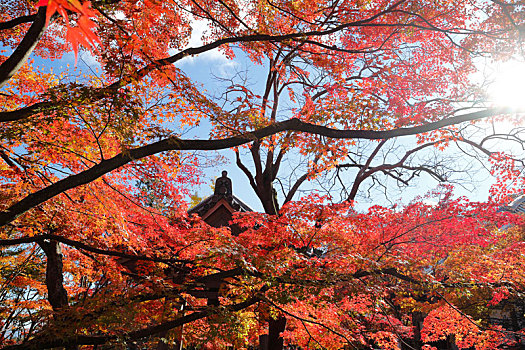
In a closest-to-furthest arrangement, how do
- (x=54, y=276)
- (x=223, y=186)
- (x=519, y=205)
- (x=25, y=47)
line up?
(x=25, y=47)
(x=54, y=276)
(x=223, y=186)
(x=519, y=205)

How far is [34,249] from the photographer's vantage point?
1101 centimetres

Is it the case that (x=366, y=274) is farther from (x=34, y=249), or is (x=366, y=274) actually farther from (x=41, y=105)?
(x=34, y=249)

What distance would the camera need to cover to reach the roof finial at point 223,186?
1174 cm

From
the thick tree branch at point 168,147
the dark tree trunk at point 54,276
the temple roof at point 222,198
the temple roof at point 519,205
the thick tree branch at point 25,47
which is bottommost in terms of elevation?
the dark tree trunk at point 54,276

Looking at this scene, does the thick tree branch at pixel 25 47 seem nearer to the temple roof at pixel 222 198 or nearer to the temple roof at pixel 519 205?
the temple roof at pixel 222 198

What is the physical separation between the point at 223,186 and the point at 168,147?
793 cm

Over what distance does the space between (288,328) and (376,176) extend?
7.05 meters

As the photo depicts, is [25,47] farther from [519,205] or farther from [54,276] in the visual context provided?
[519,205]

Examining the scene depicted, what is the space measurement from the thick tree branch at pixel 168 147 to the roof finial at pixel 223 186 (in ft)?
24.6

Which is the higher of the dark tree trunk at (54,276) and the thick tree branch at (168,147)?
the thick tree branch at (168,147)

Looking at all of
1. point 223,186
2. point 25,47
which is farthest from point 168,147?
point 223,186

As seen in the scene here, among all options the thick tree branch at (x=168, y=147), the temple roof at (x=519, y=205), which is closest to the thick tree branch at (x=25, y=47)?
the thick tree branch at (x=168, y=147)

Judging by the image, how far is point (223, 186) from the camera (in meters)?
11.9

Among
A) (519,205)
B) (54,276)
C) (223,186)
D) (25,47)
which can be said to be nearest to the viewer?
(25,47)
